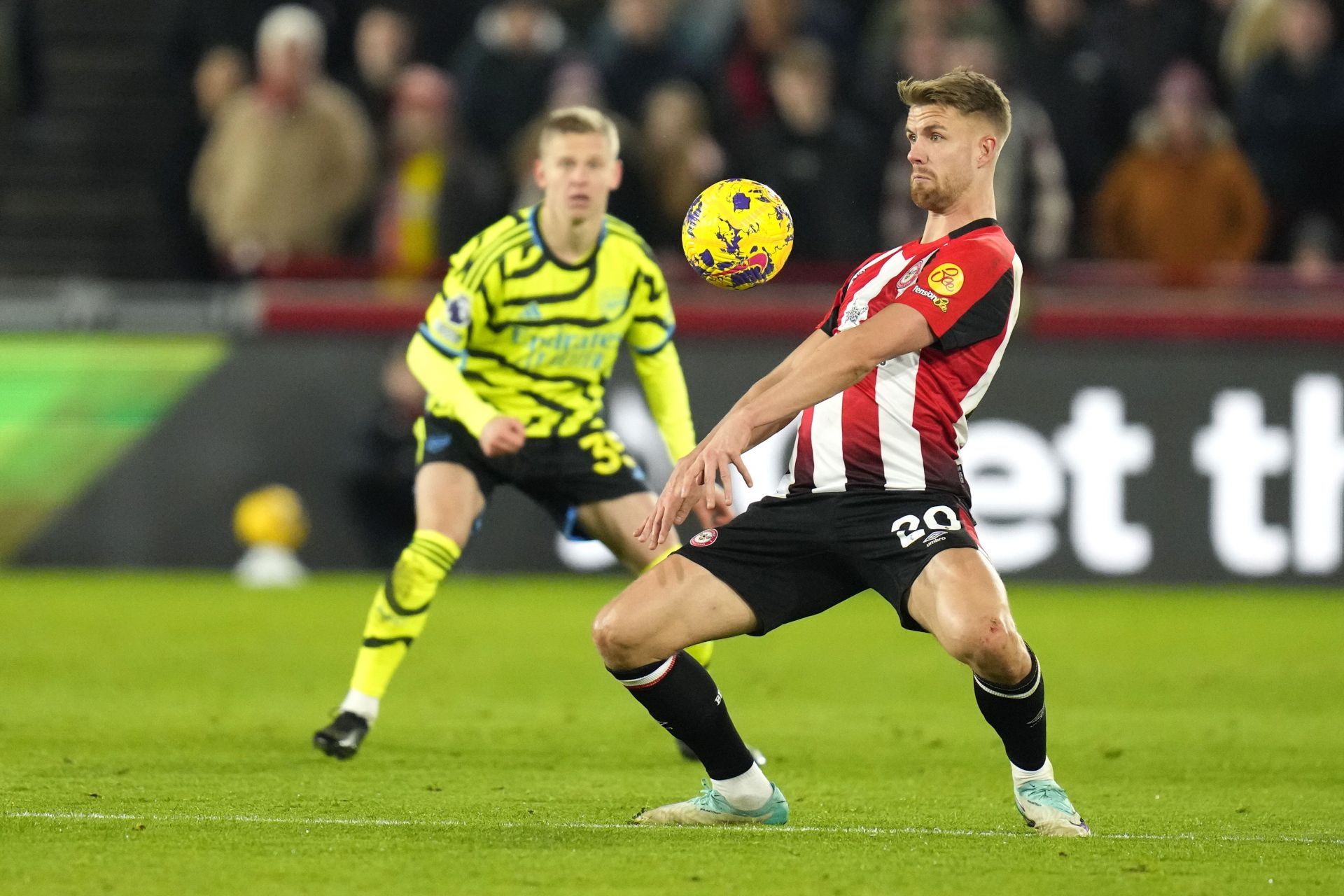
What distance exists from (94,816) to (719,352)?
316 inches

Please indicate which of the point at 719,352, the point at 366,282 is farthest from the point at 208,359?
the point at 719,352

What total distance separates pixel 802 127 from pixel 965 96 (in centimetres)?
823

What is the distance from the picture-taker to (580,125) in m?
7.72

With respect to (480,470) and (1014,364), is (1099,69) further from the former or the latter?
(480,470)

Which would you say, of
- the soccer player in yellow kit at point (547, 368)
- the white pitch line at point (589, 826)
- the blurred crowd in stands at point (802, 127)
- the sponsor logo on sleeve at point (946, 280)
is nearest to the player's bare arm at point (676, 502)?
the sponsor logo on sleeve at point (946, 280)

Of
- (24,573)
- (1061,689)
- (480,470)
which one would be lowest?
(24,573)

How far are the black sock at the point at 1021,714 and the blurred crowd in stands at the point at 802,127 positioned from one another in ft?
25.9

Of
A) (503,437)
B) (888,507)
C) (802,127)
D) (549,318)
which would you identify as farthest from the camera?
(802,127)

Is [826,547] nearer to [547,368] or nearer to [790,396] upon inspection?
[790,396]

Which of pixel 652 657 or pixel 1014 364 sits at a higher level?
pixel 652 657

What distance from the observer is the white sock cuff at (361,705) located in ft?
25.0

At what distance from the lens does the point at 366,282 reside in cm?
1384

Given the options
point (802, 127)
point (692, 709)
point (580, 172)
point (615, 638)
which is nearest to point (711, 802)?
point (692, 709)

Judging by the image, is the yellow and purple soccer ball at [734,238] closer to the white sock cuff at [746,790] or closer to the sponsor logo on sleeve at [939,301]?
the sponsor logo on sleeve at [939,301]
